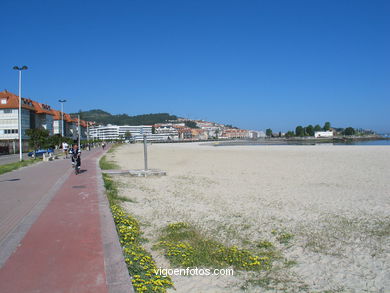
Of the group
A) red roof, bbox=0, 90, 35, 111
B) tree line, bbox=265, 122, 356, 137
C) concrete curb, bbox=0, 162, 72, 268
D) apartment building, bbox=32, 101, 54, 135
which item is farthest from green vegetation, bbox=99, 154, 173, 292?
tree line, bbox=265, 122, 356, 137

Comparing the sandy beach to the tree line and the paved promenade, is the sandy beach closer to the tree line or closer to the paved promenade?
the paved promenade

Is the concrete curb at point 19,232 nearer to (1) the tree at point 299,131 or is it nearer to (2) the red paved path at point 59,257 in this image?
(2) the red paved path at point 59,257

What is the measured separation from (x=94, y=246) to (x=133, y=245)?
2.12 feet

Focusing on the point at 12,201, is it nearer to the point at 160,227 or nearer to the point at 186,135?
the point at 160,227

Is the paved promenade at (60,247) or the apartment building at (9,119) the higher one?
the apartment building at (9,119)

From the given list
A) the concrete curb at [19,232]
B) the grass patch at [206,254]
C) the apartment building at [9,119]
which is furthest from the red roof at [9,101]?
the grass patch at [206,254]

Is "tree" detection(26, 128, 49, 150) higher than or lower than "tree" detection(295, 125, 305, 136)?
lower

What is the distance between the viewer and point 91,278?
3523 millimetres

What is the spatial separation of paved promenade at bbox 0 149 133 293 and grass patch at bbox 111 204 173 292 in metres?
0.16

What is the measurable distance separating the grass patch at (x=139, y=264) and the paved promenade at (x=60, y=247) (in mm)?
161

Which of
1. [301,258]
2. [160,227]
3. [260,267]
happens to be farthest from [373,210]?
[160,227]

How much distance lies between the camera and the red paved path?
338 cm

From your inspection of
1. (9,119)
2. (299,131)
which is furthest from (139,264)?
(299,131)

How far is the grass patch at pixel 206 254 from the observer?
445 centimetres
